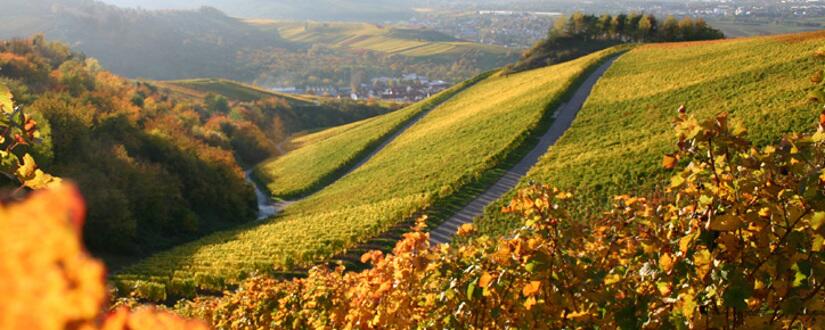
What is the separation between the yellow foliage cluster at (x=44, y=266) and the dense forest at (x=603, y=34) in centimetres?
7243

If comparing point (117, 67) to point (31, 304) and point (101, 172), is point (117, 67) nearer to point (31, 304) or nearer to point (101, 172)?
point (101, 172)

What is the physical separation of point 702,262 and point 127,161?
106 ft

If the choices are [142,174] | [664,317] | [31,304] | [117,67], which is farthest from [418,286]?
[117,67]

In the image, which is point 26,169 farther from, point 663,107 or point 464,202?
point 663,107

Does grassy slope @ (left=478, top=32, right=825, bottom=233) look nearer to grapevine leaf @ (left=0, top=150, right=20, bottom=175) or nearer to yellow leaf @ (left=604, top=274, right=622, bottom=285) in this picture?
yellow leaf @ (left=604, top=274, right=622, bottom=285)

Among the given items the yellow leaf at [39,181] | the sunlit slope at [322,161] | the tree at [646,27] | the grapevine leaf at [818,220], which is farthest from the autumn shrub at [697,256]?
the tree at [646,27]

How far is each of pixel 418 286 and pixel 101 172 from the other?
27512 millimetres

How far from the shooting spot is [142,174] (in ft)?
101

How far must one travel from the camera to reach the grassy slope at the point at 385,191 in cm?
2225

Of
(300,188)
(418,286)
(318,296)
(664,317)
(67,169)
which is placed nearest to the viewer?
(664,317)

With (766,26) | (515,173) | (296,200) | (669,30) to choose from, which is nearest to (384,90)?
(766,26)

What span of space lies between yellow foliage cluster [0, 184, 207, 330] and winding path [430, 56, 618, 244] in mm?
20384

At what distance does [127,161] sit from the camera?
3073 centimetres

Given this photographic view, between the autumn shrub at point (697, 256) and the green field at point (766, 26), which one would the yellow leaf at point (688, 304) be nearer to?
the autumn shrub at point (697, 256)
